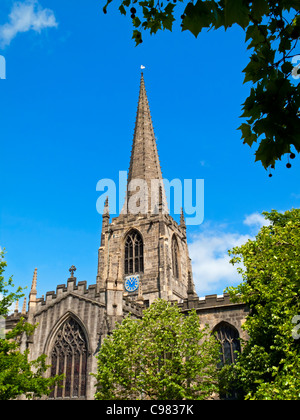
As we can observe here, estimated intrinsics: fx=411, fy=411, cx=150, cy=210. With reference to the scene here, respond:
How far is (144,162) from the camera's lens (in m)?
43.8

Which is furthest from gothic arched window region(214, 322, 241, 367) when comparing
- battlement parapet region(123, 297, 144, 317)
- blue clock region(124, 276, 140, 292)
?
blue clock region(124, 276, 140, 292)

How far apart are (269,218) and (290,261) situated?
371 inches

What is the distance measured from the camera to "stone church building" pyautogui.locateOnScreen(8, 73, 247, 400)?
2533 centimetres

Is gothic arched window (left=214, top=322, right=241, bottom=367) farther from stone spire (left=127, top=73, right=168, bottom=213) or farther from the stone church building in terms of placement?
stone spire (left=127, top=73, right=168, bottom=213)

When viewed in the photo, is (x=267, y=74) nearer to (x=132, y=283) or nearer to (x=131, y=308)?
(x=131, y=308)

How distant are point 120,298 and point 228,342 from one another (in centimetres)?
732

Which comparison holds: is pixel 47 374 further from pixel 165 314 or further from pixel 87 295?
pixel 165 314

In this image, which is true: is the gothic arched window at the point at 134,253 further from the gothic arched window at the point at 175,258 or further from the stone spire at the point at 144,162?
the gothic arched window at the point at 175,258

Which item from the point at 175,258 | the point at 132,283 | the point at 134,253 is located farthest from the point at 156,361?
the point at 175,258

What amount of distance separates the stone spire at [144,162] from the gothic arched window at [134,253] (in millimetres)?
2818

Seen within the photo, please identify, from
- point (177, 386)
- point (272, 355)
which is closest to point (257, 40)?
point (272, 355)

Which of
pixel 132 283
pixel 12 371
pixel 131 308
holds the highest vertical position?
pixel 132 283

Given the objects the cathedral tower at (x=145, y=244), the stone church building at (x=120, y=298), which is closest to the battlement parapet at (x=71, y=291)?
the stone church building at (x=120, y=298)

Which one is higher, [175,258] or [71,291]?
[175,258]
